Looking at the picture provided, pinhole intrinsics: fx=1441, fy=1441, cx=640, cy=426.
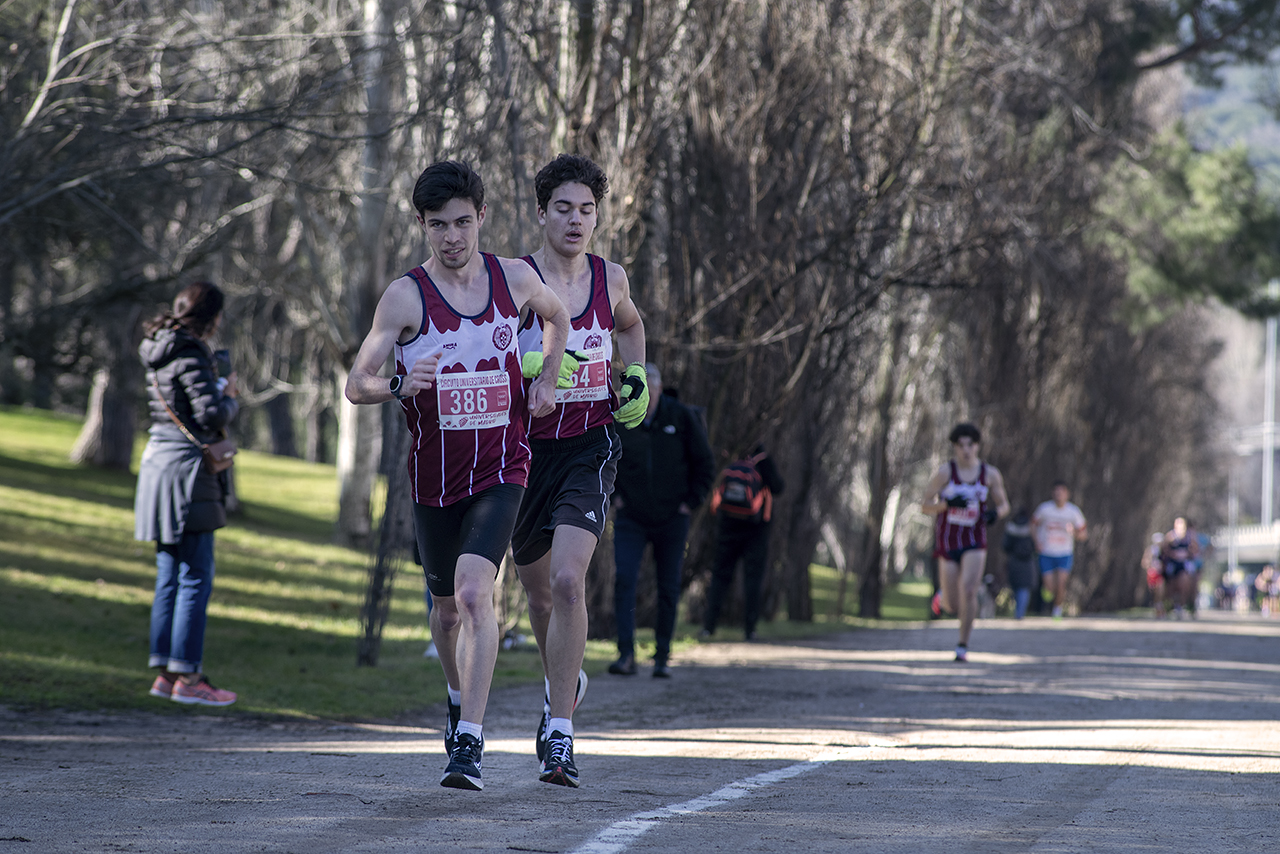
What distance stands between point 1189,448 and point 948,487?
36.1 m

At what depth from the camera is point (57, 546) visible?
15836 millimetres

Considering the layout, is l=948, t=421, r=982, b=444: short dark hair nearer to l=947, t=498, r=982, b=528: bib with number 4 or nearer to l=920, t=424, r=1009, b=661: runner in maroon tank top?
l=920, t=424, r=1009, b=661: runner in maroon tank top

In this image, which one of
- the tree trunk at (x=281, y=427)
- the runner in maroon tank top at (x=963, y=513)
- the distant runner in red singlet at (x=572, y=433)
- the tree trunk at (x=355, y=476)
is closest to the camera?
the distant runner in red singlet at (x=572, y=433)

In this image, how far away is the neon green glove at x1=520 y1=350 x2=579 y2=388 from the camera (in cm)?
570

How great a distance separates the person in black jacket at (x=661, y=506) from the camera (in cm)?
1054

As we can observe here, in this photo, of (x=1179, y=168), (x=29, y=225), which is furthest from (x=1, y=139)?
(x=1179, y=168)

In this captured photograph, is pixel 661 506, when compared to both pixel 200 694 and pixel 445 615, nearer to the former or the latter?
pixel 200 694

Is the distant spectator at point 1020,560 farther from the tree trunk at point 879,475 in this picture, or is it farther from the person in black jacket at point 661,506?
the person in black jacket at point 661,506

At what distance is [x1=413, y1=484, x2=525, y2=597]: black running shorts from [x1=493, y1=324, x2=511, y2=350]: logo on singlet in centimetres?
54

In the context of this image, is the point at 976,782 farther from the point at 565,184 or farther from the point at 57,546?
the point at 57,546

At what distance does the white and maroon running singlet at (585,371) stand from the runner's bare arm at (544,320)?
0.73 feet

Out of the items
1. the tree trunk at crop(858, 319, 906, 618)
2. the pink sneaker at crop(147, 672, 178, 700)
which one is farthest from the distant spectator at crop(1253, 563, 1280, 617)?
the pink sneaker at crop(147, 672, 178, 700)

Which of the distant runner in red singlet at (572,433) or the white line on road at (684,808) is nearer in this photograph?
the white line on road at (684,808)

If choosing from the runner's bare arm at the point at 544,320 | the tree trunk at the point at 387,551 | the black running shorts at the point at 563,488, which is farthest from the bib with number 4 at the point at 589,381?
the tree trunk at the point at 387,551
